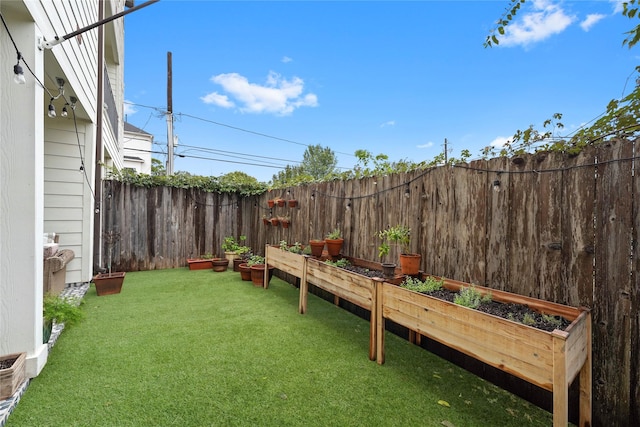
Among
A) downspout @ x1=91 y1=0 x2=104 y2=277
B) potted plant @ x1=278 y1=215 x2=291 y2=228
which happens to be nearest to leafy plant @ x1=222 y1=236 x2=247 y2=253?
potted plant @ x1=278 y1=215 x2=291 y2=228

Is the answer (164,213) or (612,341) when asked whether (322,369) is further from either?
(164,213)

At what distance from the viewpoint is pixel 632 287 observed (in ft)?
5.37

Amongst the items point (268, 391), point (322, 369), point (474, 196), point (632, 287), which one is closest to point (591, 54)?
point (474, 196)

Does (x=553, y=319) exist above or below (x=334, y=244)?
below

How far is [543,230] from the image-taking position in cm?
200

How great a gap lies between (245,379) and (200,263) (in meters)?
4.31

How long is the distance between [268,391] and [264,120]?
20314 millimetres

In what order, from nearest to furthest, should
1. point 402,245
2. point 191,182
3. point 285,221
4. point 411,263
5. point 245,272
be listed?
point 411,263 → point 402,245 → point 245,272 → point 285,221 → point 191,182

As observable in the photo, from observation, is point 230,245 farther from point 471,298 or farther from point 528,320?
point 528,320

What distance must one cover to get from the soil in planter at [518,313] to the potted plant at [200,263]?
4.99 meters

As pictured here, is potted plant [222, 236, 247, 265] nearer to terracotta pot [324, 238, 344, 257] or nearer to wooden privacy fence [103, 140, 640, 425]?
terracotta pot [324, 238, 344, 257]

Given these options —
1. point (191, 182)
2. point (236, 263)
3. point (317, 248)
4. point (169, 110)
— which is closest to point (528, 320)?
point (317, 248)

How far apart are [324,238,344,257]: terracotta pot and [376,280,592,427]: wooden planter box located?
5.12 ft

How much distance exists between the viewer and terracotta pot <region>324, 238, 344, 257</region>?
12.7 ft
